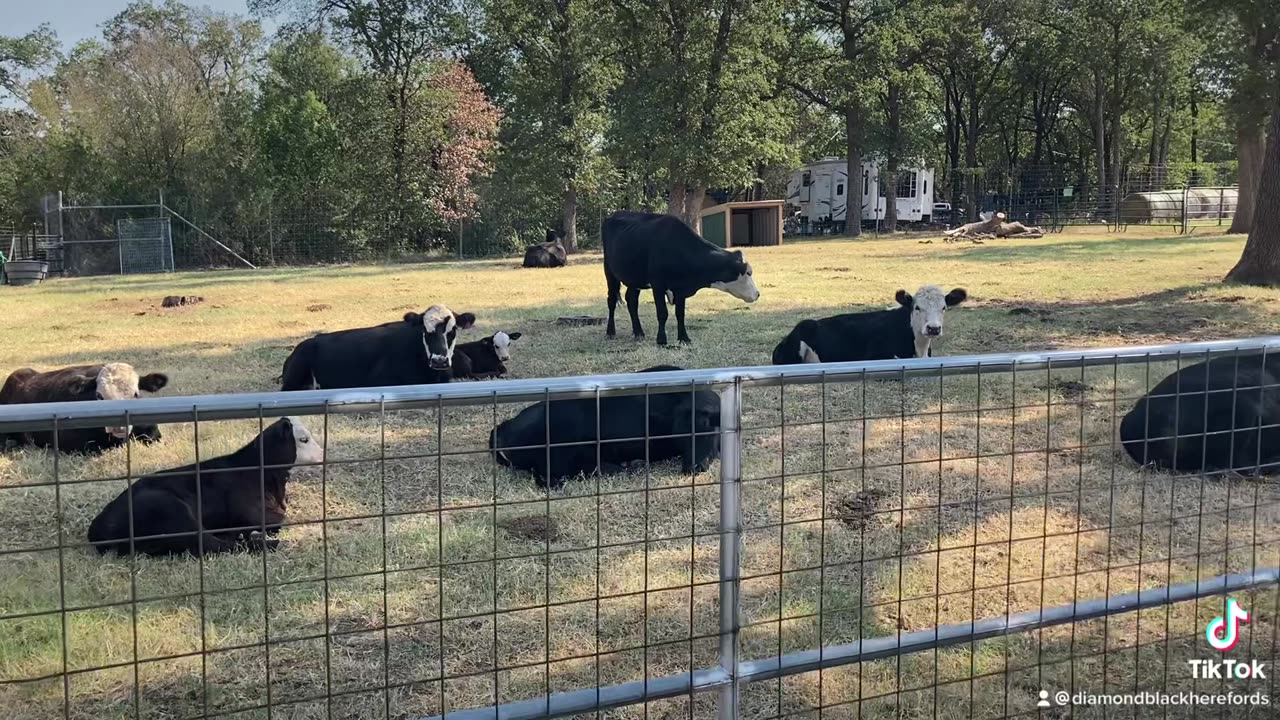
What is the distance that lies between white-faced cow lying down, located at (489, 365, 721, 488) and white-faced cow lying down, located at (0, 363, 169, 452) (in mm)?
2579

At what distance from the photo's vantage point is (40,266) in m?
25.1

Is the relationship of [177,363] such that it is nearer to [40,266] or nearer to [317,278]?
[317,278]

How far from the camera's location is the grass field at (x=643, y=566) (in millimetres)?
3135

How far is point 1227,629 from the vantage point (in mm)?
3436

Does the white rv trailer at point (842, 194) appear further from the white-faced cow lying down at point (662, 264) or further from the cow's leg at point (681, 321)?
the cow's leg at point (681, 321)

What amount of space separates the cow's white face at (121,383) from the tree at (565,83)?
1066 inches

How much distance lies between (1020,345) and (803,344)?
2.66 metres

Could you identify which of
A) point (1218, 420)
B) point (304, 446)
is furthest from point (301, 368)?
point (1218, 420)

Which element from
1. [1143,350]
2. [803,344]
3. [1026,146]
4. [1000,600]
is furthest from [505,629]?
[1026,146]

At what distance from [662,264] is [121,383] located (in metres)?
6.14

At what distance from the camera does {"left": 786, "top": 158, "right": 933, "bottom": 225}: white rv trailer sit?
51.0 meters

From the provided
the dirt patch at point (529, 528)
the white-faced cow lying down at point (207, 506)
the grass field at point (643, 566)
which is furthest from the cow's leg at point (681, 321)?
the white-faced cow lying down at point (207, 506)

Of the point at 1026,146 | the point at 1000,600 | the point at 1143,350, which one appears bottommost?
the point at 1000,600

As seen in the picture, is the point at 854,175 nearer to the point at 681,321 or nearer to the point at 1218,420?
the point at 681,321
